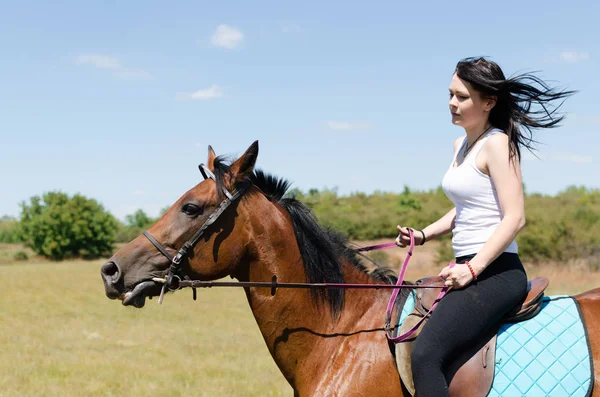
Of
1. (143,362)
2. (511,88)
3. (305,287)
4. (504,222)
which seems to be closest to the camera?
(504,222)

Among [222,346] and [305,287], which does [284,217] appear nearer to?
[305,287]

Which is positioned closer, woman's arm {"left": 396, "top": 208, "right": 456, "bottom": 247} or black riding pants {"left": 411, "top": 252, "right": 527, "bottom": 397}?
black riding pants {"left": 411, "top": 252, "right": 527, "bottom": 397}

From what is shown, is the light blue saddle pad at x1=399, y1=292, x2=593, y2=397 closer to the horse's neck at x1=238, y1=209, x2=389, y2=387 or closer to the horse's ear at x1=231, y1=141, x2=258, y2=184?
the horse's neck at x1=238, y1=209, x2=389, y2=387

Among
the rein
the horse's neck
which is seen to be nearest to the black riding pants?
the rein

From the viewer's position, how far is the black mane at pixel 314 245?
11.8 ft

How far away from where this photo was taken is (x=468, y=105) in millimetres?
3270

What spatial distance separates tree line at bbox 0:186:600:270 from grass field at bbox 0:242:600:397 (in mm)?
7234

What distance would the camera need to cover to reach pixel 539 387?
3039 mm

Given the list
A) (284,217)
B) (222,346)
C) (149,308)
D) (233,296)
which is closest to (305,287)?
(284,217)

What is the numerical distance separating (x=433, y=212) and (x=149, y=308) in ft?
91.4

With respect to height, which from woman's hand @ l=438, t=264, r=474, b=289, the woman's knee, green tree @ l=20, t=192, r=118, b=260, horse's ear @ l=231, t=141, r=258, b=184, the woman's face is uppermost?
the woman's face

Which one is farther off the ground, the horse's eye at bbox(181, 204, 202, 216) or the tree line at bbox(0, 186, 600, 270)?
the horse's eye at bbox(181, 204, 202, 216)

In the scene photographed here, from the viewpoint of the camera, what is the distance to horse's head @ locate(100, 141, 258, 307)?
10.9 ft

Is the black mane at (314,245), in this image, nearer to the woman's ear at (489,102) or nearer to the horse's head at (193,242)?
the horse's head at (193,242)
